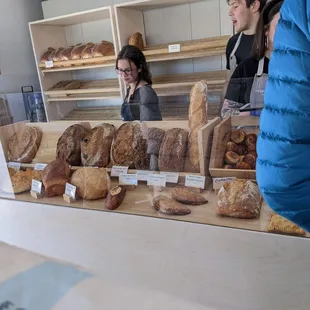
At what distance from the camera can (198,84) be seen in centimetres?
94

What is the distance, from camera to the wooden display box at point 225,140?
0.81 meters

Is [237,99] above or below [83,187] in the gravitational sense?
above

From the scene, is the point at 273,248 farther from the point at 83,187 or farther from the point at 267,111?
the point at 83,187

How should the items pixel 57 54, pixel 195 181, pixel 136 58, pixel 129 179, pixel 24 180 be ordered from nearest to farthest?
pixel 195 181, pixel 129 179, pixel 24 180, pixel 136 58, pixel 57 54

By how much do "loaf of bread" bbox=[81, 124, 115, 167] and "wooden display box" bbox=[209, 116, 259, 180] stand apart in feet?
1.21

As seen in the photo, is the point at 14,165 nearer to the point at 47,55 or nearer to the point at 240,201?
the point at 240,201

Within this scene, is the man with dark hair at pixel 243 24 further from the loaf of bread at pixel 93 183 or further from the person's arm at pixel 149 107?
the loaf of bread at pixel 93 183

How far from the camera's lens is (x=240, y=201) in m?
0.75

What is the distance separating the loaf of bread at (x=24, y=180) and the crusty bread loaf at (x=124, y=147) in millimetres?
277

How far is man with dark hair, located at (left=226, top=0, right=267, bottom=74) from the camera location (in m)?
1.33

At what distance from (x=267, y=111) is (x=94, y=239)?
2.29 feet

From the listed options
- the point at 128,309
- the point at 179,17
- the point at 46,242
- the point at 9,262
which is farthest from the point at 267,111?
the point at 179,17

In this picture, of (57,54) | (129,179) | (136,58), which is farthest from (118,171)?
(57,54)

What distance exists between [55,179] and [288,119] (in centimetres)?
79
